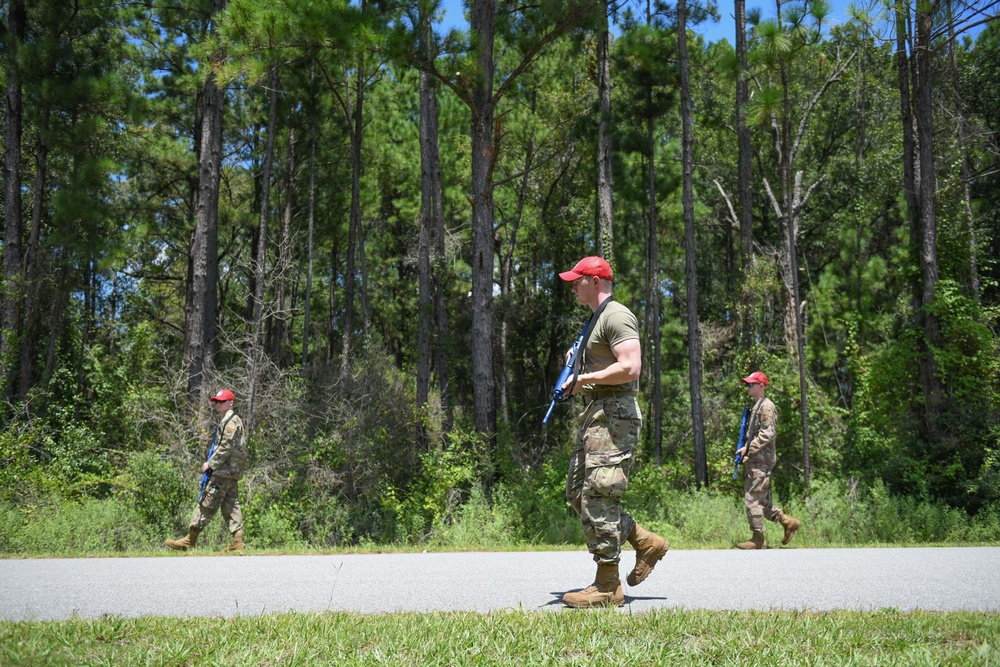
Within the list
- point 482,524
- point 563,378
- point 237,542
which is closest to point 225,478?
point 237,542

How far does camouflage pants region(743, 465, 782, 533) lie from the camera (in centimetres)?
1024

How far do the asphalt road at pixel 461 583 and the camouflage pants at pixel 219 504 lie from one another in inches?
86.1

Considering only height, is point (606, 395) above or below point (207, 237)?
below

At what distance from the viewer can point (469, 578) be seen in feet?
21.9

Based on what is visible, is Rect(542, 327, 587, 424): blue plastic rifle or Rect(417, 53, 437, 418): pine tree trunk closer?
Rect(542, 327, 587, 424): blue plastic rifle

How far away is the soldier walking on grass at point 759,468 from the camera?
10297 millimetres

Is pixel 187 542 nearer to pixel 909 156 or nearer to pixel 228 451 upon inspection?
pixel 228 451

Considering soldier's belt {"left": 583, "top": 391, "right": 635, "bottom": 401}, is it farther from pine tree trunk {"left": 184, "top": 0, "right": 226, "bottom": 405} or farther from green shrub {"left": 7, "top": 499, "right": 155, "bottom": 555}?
pine tree trunk {"left": 184, "top": 0, "right": 226, "bottom": 405}

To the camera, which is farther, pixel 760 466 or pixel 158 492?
pixel 158 492

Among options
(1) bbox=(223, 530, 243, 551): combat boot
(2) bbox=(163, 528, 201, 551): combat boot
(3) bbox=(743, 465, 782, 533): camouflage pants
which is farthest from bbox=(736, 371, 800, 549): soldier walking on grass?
(2) bbox=(163, 528, 201, 551): combat boot

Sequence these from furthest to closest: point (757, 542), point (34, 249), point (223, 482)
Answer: point (34, 249), point (223, 482), point (757, 542)

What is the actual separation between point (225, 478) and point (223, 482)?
6cm

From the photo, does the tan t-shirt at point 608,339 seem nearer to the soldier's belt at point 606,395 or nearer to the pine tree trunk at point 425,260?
the soldier's belt at point 606,395

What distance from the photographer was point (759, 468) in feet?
34.4
